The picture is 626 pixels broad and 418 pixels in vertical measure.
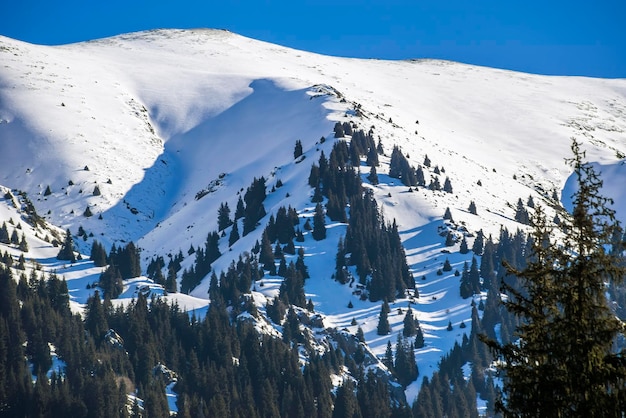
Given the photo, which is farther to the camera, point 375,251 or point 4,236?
point 4,236

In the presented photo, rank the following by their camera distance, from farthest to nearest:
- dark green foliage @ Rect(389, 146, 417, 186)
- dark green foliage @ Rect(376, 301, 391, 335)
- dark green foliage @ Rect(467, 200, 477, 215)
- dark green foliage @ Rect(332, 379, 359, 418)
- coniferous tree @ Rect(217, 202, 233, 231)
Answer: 1. dark green foliage @ Rect(389, 146, 417, 186)
2. coniferous tree @ Rect(217, 202, 233, 231)
3. dark green foliage @ Rect(467, 200, 477, 215)
4. dark green foliage @ Rect(376, 301, 391, 335)
5. dark green foliage @ Rect(332, 379, 359, 418)

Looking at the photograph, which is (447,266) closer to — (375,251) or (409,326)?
(375,251)

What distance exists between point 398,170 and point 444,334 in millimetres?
51283

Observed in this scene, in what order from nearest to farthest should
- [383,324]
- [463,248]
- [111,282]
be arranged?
[383,324] → [111,282] → [463,248]

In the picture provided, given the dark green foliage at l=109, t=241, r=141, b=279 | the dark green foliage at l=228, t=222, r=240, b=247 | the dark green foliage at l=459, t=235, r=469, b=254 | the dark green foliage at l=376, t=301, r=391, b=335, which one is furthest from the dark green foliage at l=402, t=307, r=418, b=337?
the dark green foliage at l=109, t=241, r=141, b=279

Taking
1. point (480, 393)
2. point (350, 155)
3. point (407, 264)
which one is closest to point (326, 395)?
point (480, 393)

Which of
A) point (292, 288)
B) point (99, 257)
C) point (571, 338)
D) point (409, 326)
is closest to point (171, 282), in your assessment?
point (99, 257)

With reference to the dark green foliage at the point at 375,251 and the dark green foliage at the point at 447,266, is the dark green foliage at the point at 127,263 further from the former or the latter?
the dark green foliage at the point at 447,266

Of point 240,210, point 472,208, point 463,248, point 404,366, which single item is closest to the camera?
point 404,366

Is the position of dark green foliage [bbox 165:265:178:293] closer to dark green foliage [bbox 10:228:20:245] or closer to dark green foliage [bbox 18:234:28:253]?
dark green foliage [bbox 18:234:28:253]

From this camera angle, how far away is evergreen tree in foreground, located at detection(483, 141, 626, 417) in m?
17.7

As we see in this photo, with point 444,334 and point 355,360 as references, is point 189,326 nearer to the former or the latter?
point 355,360

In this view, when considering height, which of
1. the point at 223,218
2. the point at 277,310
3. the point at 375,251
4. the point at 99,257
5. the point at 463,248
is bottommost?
the point at 277,310

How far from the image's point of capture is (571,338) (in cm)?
1827
